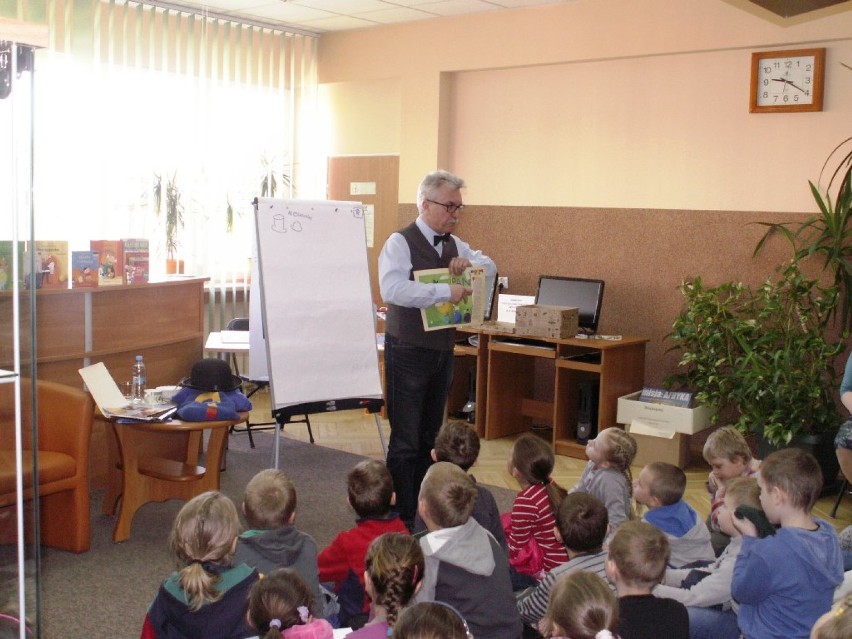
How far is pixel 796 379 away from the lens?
4.84 metres

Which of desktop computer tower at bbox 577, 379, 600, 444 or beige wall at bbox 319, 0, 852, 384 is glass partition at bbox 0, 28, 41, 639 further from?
beige wall at bbox 319, 0, 852, 384

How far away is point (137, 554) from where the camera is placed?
153 inches

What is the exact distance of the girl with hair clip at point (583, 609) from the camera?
1.93 meters

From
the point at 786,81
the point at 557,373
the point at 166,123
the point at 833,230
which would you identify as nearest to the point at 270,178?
the point at 166,123

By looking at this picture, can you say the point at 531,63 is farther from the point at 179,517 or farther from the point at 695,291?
the point at 179,517

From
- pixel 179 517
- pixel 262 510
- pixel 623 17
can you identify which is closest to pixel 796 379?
pixel 623 17

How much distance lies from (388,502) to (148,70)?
4.62 m

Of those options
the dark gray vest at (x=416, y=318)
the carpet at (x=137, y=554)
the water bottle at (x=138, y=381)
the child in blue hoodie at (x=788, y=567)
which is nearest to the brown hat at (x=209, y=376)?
the water bottle at (x=138, y=381)

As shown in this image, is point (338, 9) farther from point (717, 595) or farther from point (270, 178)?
point (717, 595)

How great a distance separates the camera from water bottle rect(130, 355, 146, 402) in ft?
14.5

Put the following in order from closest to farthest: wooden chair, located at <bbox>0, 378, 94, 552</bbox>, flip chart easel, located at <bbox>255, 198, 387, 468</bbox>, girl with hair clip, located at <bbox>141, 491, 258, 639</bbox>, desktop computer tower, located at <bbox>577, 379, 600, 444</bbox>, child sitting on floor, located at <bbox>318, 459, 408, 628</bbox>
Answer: girl with hair clip, located at <bbox>141, 491, 258, 639</bbox> → child sitting on floor, located at <bbox>318, 459, 408, 628</bbox> → wooden chair, located at <bbox>0, 378, 94, 552</bbox> → flip chart easel, located at <bbox>255, 198, 387, 468</bbox> → desktop computer tower, located at <bbox>577, 379, 600, 444</bbox>

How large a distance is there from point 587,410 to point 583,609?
3.89 m

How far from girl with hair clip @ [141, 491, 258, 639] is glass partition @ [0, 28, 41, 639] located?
0.30 meters

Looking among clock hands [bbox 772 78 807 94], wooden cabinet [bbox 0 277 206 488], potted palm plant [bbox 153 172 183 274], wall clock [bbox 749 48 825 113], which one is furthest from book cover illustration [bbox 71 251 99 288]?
clock hands [bbox 772 78 807 94]
